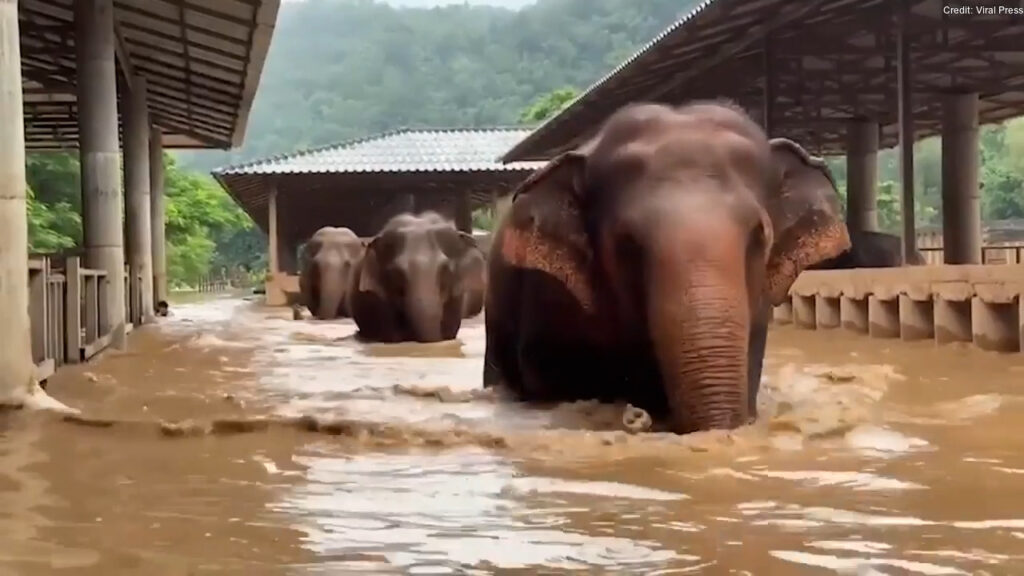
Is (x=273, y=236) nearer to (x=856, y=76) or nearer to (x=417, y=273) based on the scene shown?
(x=856, y=76)

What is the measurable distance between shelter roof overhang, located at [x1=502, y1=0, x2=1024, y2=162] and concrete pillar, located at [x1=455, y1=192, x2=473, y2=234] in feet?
6.68

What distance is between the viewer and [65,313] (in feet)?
39.0

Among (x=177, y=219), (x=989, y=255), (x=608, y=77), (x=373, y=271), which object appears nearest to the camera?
(x=373, y=271)

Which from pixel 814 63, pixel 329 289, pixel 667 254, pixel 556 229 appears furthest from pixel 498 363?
pixel 814 63

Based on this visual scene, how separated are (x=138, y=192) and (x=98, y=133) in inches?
297

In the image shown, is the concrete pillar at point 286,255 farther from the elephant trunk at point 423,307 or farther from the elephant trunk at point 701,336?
the elephant trunk at point 701,336

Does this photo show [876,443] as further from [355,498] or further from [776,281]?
[355,498]

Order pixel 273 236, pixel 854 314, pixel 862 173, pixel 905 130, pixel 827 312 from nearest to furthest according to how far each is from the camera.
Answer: pixel 854 314
pixel 827 312
pixel 905 130
pixel 273 236
pixel 862 173

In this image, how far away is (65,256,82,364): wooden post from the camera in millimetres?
11766

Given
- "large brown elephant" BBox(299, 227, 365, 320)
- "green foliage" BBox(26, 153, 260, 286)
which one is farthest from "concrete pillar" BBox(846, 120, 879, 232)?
"green foliage" BBox(26, 153, 260, 286)

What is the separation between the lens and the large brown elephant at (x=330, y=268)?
22578mm

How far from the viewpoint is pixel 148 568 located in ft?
11.2

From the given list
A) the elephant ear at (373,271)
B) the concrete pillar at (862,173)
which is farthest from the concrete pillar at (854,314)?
the concrete pillar at (862,173)

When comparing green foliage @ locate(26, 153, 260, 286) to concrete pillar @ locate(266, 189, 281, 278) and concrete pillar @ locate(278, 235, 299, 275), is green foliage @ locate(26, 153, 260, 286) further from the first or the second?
concrete pillar @ locate(278, 235, 299, 275)
